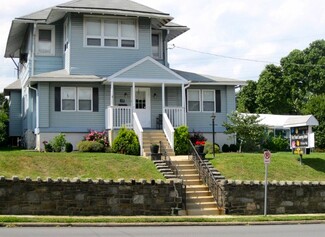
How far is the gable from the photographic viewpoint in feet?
98.4

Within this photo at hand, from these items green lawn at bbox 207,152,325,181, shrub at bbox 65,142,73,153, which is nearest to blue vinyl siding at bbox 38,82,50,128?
shrub at bbox 65,142,73,153

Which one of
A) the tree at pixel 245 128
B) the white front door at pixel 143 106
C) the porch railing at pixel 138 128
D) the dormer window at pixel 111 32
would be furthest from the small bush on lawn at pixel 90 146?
the tree at pixel 245 128

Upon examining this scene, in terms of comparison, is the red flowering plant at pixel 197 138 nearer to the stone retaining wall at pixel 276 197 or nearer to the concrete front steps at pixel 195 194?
the concrete front steps at pixel 195 194

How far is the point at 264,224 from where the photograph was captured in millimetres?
19469

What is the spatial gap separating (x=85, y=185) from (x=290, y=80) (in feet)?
160

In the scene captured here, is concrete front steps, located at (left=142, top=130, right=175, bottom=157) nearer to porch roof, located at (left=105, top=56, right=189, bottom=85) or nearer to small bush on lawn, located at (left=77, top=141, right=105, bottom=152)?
small bush on lawn, located at (left=77, top=141, right=105, bottom=152)

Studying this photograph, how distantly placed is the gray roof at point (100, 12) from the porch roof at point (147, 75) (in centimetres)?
293

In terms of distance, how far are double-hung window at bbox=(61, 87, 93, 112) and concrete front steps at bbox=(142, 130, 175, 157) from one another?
12.7 feet

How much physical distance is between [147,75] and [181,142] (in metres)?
4.54

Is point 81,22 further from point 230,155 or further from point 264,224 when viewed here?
point 264,224

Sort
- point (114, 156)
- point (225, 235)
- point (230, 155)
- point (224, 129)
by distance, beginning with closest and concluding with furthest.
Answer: point (225, 235), point (114, 156), point (230, 155), point (224, 129)

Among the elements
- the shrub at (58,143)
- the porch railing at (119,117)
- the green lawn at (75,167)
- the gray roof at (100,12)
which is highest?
the gray roof at (100,12)

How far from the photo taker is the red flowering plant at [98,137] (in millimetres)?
29250

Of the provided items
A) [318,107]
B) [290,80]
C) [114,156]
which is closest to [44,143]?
[114,156]
